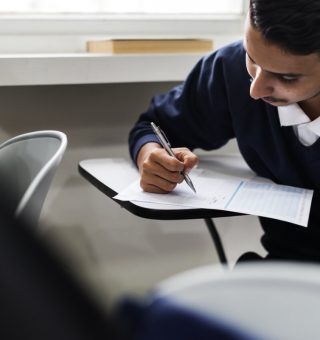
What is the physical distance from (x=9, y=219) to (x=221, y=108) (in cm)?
95

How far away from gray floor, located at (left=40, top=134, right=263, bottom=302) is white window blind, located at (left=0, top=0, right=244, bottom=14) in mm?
414

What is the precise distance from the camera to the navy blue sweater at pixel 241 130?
3.43 feet

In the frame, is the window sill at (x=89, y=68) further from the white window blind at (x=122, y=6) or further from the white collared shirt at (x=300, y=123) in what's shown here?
the white collared shirt at (x=300, y=123)

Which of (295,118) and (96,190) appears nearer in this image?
(295,118)

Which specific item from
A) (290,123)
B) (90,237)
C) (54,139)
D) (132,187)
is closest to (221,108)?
(290,123)

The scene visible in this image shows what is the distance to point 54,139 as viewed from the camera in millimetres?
885

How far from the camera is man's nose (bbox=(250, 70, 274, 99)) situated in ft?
2.80

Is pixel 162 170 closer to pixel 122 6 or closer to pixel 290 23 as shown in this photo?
pixel 290 23

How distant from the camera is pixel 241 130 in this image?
1118 mm

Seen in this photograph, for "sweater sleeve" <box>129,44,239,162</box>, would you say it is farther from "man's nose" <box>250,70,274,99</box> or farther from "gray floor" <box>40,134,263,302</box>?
"gray floor" <box>40,134,263,302</box>

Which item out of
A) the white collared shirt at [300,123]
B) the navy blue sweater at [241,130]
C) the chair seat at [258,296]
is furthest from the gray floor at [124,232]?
the chair seat at [258,296]

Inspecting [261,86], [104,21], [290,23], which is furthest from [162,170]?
[104,21]

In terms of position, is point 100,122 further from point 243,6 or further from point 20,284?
point 20,284

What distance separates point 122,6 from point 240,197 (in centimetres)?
85
